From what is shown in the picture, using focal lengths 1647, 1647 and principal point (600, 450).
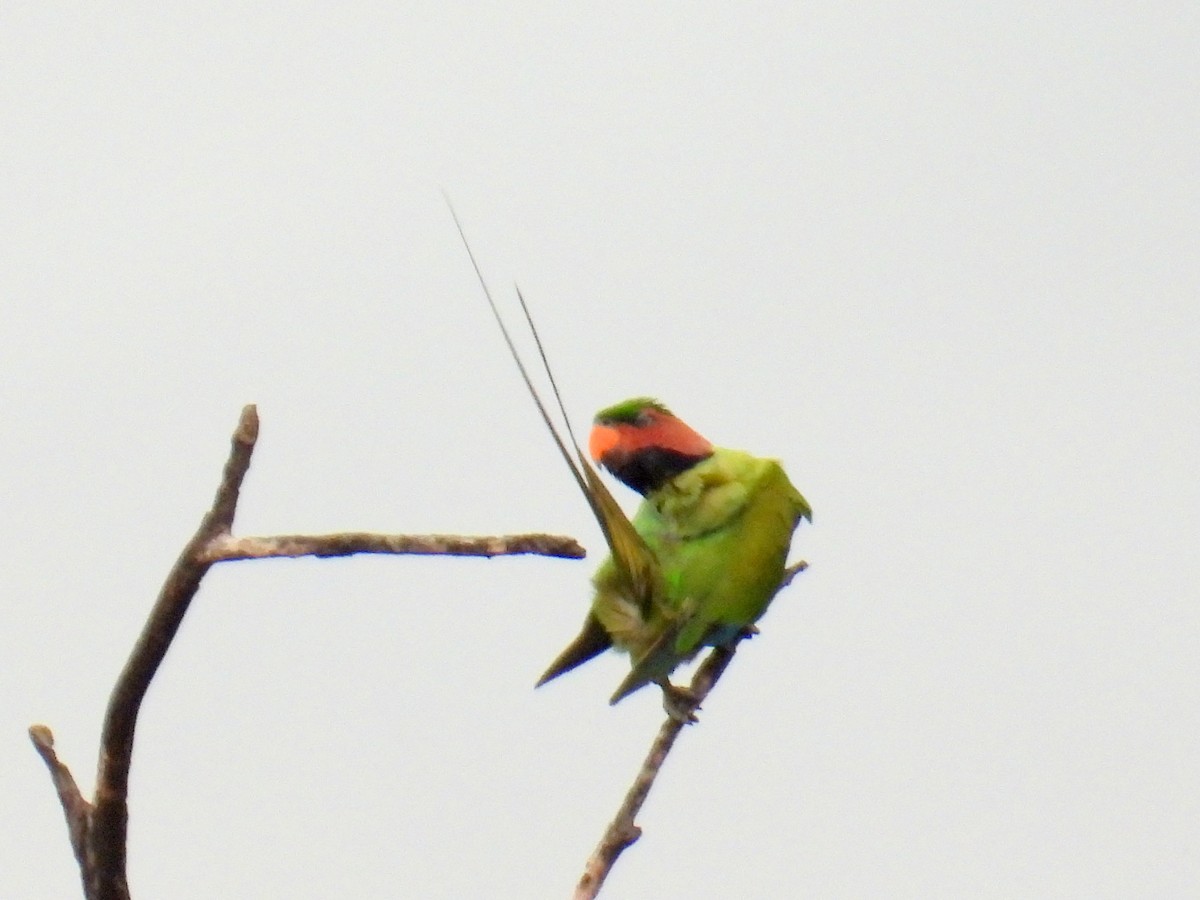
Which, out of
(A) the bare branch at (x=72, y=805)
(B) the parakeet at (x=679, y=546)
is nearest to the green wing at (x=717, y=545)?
(B) the parakeet at (x=679, y=546)

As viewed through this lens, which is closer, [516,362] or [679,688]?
[516,362]

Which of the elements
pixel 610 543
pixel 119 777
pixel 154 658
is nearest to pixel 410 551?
pixel 154 658

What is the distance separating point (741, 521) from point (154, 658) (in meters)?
2.41

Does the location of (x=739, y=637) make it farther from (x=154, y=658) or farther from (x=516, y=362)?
(x=154, y=658)

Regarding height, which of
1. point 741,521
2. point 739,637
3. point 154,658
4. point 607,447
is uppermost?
point 154,658

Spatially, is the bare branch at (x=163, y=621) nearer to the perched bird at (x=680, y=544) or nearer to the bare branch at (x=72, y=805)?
the bare branch at (x=72, y=805)

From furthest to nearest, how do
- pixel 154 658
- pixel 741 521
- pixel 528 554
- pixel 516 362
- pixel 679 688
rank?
pixel 741 521 → pixel 679 688 → pixel 516 362 → pixel 528 554 → pixel 154 658

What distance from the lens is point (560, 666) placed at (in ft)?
14.5

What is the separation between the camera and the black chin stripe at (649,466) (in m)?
4.26

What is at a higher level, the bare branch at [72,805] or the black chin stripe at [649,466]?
the bare branch at [72,805]

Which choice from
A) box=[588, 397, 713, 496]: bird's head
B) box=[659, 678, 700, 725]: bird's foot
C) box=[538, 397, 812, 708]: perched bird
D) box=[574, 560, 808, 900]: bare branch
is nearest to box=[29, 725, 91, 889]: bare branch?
box=[574, 560, 808, 900]: bare branch

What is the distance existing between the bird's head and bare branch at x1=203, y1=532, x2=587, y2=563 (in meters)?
Answer: 2.13

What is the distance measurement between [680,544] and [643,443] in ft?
0.91

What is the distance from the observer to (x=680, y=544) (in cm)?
422
